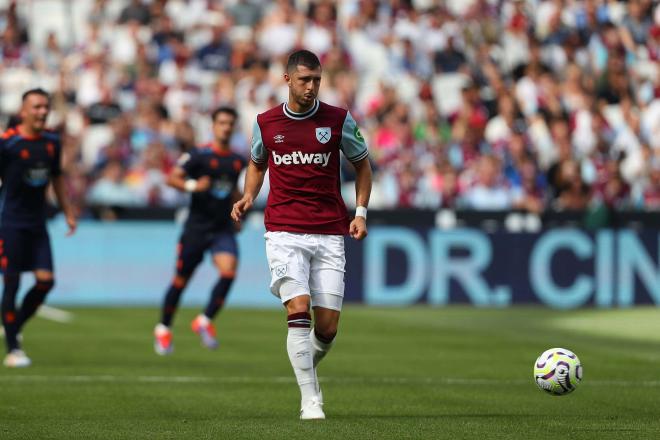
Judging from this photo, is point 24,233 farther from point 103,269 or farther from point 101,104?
point 101,104

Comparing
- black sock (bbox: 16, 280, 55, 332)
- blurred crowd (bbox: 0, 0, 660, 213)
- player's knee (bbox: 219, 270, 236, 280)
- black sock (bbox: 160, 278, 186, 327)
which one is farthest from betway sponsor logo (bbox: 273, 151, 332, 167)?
blurred crowd (bbox: 0, 0, 660, 213)

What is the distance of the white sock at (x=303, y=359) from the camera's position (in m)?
9.52

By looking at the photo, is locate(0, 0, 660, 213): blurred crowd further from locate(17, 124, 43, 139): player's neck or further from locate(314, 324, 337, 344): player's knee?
locate(314, 324, 337, 344): player's knee

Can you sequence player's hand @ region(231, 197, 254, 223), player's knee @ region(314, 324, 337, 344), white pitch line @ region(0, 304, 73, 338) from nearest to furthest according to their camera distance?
player's hand @ region(231, 197, 254, 223), player's knee @ region(314, 324, 337, 344), white pitch line @ region(0, 304, 73, 338)

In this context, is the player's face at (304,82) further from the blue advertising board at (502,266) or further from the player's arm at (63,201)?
the blue advertising board at (502,266)

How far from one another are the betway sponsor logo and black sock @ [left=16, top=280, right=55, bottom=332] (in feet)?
16.5

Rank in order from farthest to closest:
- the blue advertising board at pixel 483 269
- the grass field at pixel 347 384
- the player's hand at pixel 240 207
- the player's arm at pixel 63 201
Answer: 1. the blue advertising board at pixel 483 269
2. the player's arm at pixel 63 201
3. the player's hand at pixel 240 207
4. the grass field at pixel 347 384

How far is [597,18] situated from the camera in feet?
98.4

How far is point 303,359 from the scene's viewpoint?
9.55 metres

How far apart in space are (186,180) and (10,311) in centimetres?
282

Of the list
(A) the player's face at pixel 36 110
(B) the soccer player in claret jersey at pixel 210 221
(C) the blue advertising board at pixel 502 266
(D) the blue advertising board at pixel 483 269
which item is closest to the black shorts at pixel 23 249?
(A) the player's face at pixel 36 110

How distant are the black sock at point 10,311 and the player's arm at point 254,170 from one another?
4.84 meters

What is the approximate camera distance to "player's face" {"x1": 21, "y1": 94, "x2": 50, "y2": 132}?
13.7 m

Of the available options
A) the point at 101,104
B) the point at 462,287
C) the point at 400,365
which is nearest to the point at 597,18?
the point at 462,287
